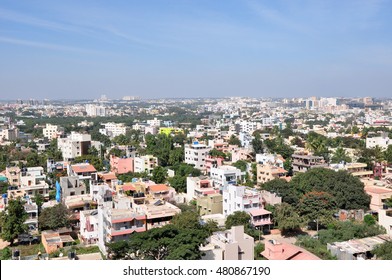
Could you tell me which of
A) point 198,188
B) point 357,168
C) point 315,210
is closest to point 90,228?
point 198,188

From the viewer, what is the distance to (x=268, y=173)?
1106cm

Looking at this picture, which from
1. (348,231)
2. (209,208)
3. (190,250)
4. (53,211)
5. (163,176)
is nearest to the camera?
(190,250)

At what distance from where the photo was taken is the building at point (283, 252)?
4.95 meters

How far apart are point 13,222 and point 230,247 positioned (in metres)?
3.90

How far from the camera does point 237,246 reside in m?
5.08

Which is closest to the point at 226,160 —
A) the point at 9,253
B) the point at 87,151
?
the point at 87,151

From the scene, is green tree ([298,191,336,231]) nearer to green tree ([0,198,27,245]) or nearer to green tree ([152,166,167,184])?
green tree ([152,166,167,184])

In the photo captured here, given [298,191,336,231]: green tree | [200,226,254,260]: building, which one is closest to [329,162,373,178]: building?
[298,191,336,231]: green tree

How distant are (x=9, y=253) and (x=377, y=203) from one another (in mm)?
6833

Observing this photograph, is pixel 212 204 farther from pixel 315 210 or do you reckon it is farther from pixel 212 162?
pixel 212 162

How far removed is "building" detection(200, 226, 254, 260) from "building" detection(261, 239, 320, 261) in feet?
0.69

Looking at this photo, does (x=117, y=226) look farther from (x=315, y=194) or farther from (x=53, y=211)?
(x=315, y=194)

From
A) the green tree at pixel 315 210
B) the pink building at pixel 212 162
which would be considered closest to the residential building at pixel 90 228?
the green tree at pixel 315 210

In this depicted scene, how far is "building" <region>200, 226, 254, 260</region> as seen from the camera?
4928 mm
